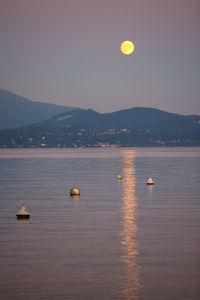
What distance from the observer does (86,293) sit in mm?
16766

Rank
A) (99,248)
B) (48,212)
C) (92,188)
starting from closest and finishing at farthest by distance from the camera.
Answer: (99,248) < (48,212) < (92,188)

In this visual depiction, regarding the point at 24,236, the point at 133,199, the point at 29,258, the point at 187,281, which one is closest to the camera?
the point at 187,281

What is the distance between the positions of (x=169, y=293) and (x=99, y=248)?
745 centimetres

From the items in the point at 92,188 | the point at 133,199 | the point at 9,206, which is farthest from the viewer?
the point at 92,188

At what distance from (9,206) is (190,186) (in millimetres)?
23368

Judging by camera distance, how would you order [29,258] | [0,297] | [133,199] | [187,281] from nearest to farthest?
[0,297]
[187,281]
[29,258]
[133,199]

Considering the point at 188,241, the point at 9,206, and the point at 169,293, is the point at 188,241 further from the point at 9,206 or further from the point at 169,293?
the point at 9,206

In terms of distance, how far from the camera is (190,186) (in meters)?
59.8

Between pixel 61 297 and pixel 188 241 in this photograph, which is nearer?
pixel 61 297

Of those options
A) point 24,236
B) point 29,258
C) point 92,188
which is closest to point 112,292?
point 29,258

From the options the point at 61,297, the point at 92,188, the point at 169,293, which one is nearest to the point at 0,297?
the point at 61,297

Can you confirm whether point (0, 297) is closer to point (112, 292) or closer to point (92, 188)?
point (112, 292)

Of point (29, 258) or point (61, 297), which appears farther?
point (29, 258)

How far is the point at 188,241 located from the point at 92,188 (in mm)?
33336
